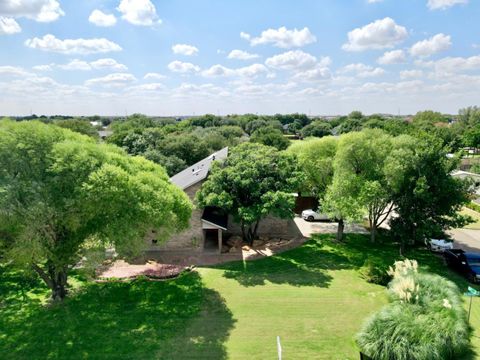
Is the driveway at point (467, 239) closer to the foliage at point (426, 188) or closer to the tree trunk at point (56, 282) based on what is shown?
the foliage at point (426, 188)

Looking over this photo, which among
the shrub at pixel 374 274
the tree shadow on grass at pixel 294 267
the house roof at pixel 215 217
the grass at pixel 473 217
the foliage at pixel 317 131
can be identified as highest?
the foliage at pixel 317 131

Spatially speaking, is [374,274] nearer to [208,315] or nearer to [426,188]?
[426,188]

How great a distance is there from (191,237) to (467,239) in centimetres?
2286

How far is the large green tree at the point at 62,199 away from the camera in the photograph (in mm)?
13898

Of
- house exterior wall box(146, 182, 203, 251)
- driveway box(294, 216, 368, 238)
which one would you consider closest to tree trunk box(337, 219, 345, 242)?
driveway box(294, 216, 368, 238)

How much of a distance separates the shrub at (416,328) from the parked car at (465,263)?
5.93 metres

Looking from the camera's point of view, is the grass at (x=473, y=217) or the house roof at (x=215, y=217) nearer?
the house roof at (x=215, y=217)

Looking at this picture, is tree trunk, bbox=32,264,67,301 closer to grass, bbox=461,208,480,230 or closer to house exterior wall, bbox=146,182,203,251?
house exterior wall, bbox=146,182,203,251

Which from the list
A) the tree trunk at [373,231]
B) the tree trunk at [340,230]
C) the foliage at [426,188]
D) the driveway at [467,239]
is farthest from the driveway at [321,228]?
the foliage at [426,188]

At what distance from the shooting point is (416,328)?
13039mm

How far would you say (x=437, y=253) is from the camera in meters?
24.6

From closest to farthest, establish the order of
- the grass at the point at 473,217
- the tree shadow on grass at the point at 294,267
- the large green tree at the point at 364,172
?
1. the tree shadow on grass at the point at 294,267
2. the large green tree at the point at 364,172
3. the grass at the point at 473,217

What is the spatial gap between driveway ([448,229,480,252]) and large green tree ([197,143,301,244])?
47.0 feet

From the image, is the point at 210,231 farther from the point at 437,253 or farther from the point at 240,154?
the point at 437,253
